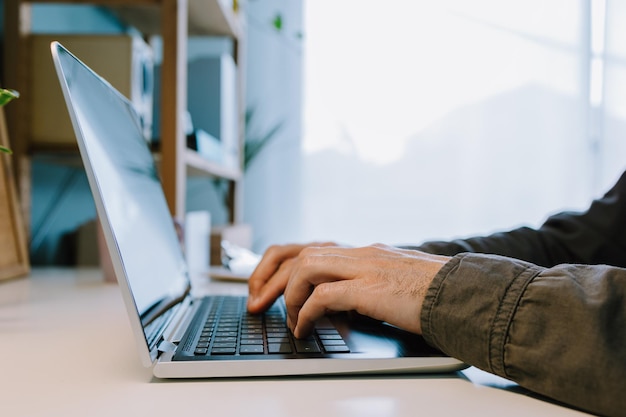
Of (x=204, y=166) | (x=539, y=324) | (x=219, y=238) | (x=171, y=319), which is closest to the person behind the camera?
(x=539, y=324)

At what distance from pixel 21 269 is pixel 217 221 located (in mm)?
1468

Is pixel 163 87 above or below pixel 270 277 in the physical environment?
above

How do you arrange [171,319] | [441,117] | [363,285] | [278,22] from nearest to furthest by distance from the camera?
[363,285]
[171,319]
[278,22]
[441,117]

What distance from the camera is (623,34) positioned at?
254cm

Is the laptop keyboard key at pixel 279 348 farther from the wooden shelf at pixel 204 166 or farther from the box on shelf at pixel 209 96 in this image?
the box on shelf at pixel 209 96

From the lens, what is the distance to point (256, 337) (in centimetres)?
52

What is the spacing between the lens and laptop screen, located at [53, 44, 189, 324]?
1.50 feet

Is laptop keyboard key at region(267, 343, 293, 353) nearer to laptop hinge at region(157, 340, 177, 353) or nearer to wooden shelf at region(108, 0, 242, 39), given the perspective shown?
laptop hinge at region(157, 340, 177, 353)

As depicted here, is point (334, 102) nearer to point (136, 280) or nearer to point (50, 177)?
point (50, 177)

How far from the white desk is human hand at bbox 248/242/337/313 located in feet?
0.58

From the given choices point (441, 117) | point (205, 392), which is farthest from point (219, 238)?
point (441, 117)

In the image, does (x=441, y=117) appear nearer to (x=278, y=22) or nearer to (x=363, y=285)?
(x=278, y=22)

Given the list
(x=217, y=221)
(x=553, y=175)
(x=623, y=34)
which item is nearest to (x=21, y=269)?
(x=217, y=221)

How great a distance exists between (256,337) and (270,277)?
9.8 inches
